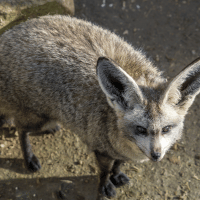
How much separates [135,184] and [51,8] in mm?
4200

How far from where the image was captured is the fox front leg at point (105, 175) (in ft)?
12.1

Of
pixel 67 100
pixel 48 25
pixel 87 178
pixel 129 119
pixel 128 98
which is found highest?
pixel 48 25

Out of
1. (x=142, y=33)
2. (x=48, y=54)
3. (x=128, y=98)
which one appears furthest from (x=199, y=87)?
(x=142, y=33)

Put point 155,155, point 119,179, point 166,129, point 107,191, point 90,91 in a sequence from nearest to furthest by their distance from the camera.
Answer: point 155,155, point 166,129, point 90,91, point 107,191, point 119,179

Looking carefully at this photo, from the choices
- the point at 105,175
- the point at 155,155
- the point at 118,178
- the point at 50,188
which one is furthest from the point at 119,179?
the point at 155,155

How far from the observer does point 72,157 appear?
472 centimetres

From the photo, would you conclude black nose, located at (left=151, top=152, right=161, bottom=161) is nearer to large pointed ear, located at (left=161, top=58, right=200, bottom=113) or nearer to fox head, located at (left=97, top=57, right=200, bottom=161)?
fox head, located at (left=97, top=57, right=200, bottom=161)

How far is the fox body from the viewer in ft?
9.25

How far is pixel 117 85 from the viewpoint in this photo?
292 cm

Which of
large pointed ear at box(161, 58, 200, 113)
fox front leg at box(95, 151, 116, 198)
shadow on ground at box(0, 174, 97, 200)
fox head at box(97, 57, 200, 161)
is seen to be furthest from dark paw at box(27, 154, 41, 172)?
large pointed ear at box(161, 58, 200, 113)

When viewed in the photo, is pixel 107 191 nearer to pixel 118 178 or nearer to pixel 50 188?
pixel 118 178

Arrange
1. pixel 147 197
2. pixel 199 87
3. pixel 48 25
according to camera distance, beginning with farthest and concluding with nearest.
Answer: pixel 147 197
pixel 48 25
pixel 199 87

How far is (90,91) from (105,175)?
158 cm

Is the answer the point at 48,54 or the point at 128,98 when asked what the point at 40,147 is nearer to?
the point at 48,54
